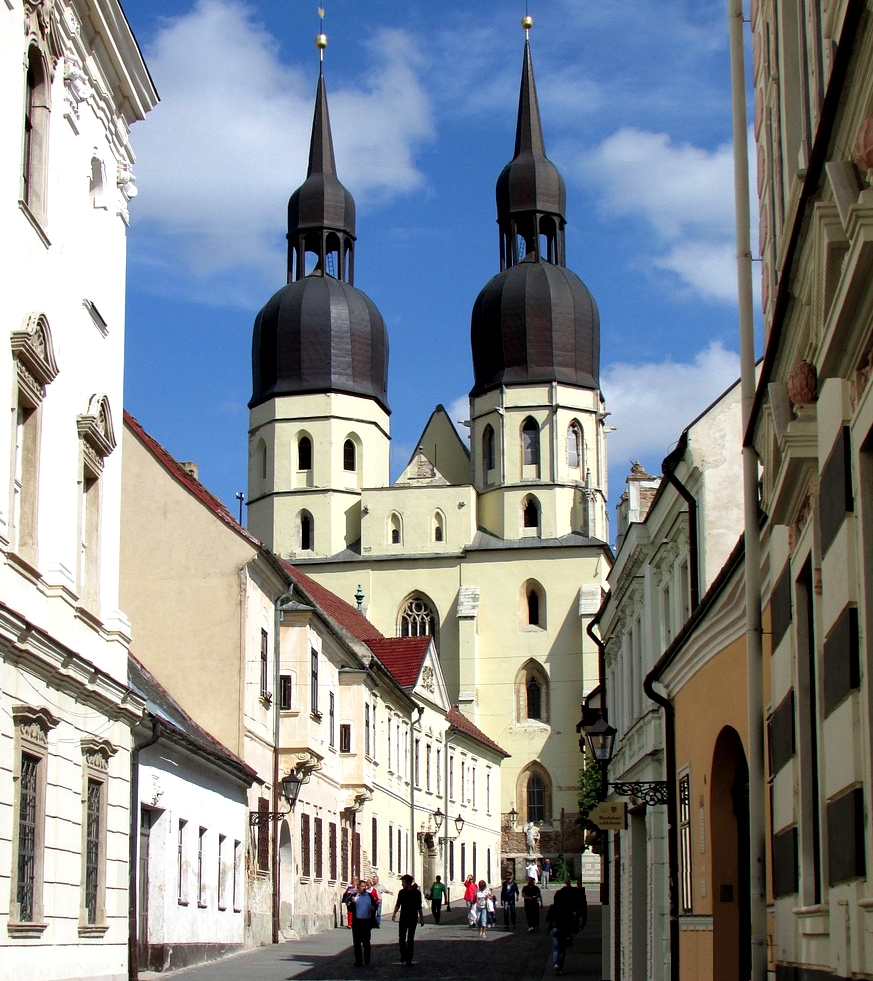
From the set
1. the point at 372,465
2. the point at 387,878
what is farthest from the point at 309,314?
the point at 387,878

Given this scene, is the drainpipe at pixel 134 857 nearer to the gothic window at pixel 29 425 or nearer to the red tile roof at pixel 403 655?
the gothic window at pixel 29 425

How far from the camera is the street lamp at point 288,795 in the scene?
31.0 metres

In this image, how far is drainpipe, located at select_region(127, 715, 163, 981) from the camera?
1998 cm

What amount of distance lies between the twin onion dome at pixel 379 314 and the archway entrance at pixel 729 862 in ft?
217

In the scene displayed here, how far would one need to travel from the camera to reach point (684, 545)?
18031 mm

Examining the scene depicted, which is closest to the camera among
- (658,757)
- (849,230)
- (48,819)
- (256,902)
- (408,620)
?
(849,230)

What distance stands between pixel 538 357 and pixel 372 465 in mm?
9632

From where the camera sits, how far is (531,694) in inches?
3009

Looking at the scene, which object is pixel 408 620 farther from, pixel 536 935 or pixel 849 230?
pixel 849 230

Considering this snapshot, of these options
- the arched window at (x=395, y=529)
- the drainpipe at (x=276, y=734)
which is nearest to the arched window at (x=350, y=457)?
the arched window at (x=395, y=529)

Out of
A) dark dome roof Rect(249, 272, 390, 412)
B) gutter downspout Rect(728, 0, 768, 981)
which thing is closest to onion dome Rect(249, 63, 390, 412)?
dark dome roof Rect(249, 272, 390, 412)

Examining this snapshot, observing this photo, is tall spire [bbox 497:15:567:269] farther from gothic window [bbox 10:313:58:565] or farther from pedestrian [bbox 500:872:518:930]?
gothic window [bbox 10:313:58:565]

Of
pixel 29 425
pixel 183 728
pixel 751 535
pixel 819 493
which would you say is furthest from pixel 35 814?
pixel 183 728

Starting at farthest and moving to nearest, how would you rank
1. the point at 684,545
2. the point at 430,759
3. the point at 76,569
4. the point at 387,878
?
the point at 430,759 → the point at 387,878 → the point at 684,545 → the point at 76,569
